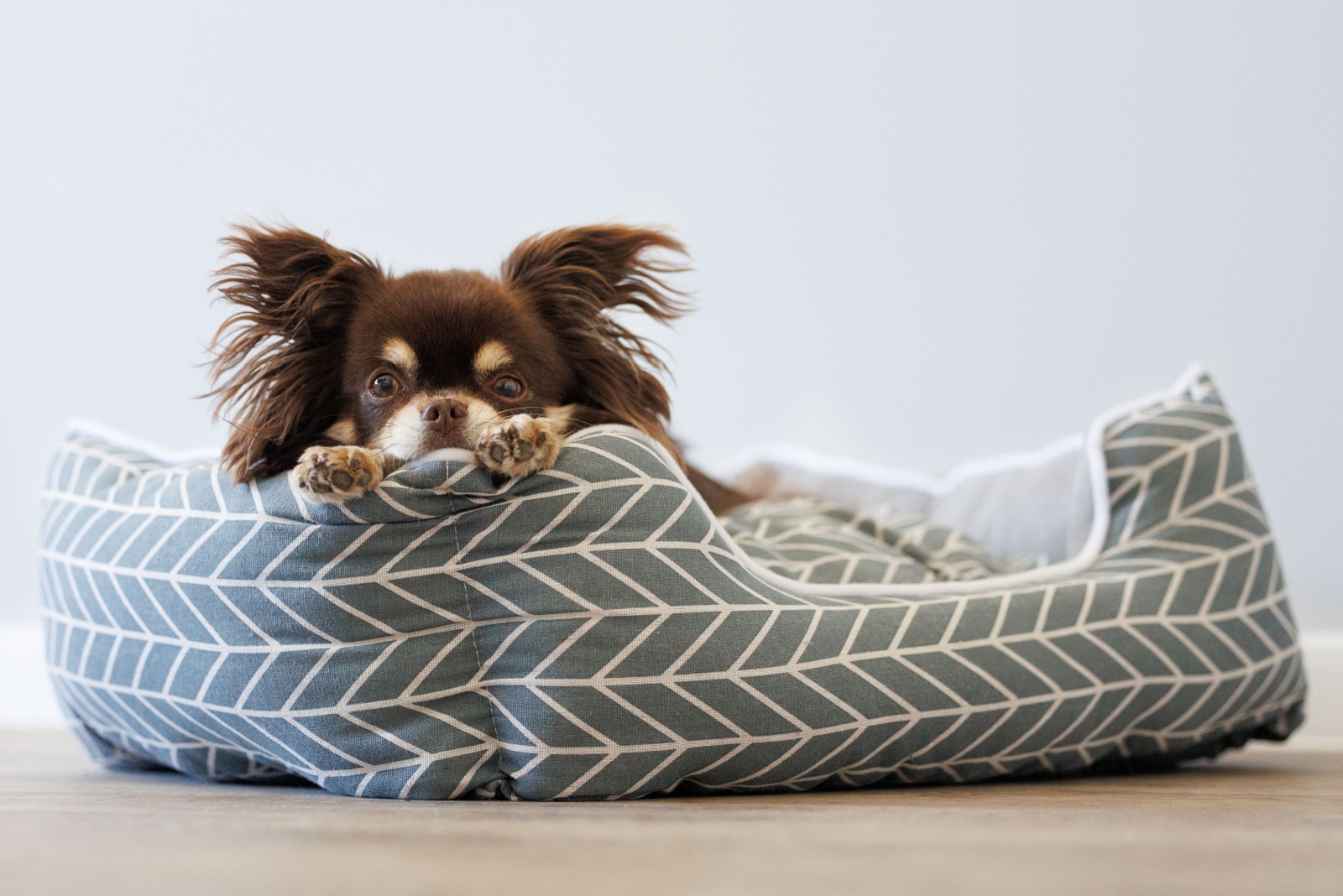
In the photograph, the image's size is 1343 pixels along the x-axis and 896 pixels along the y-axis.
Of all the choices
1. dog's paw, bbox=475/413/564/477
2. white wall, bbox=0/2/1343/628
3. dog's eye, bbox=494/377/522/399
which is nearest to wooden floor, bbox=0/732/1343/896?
dog's paw, bbox=475/413/564/477

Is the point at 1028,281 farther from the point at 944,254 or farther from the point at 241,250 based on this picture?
the point at 241,250

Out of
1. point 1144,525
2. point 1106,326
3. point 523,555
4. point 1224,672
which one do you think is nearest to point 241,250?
point 523,555

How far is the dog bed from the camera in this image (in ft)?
4.89

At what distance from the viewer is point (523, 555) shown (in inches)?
58.7

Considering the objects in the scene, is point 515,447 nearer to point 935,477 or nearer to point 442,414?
point 442,414

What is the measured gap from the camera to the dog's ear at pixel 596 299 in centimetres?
200

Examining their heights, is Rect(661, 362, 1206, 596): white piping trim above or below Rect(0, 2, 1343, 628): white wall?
below

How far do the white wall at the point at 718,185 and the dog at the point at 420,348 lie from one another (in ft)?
4.50

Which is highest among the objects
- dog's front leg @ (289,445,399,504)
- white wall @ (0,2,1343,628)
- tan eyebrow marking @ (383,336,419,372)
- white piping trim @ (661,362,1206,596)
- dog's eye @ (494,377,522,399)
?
white wall @ (0,2,1343,628)

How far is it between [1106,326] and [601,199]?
1509 mm

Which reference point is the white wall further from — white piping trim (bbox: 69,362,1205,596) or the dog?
the dog

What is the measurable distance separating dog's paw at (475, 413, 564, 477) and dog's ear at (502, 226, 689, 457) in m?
0.46

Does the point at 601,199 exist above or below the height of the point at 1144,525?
above

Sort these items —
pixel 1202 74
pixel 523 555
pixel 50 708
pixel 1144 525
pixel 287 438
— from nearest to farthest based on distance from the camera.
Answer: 1. pixel 523 555
2. pixel 287 438
3. pixel 1144 525
4. pixel 1202 74
5. pixel 50 708
